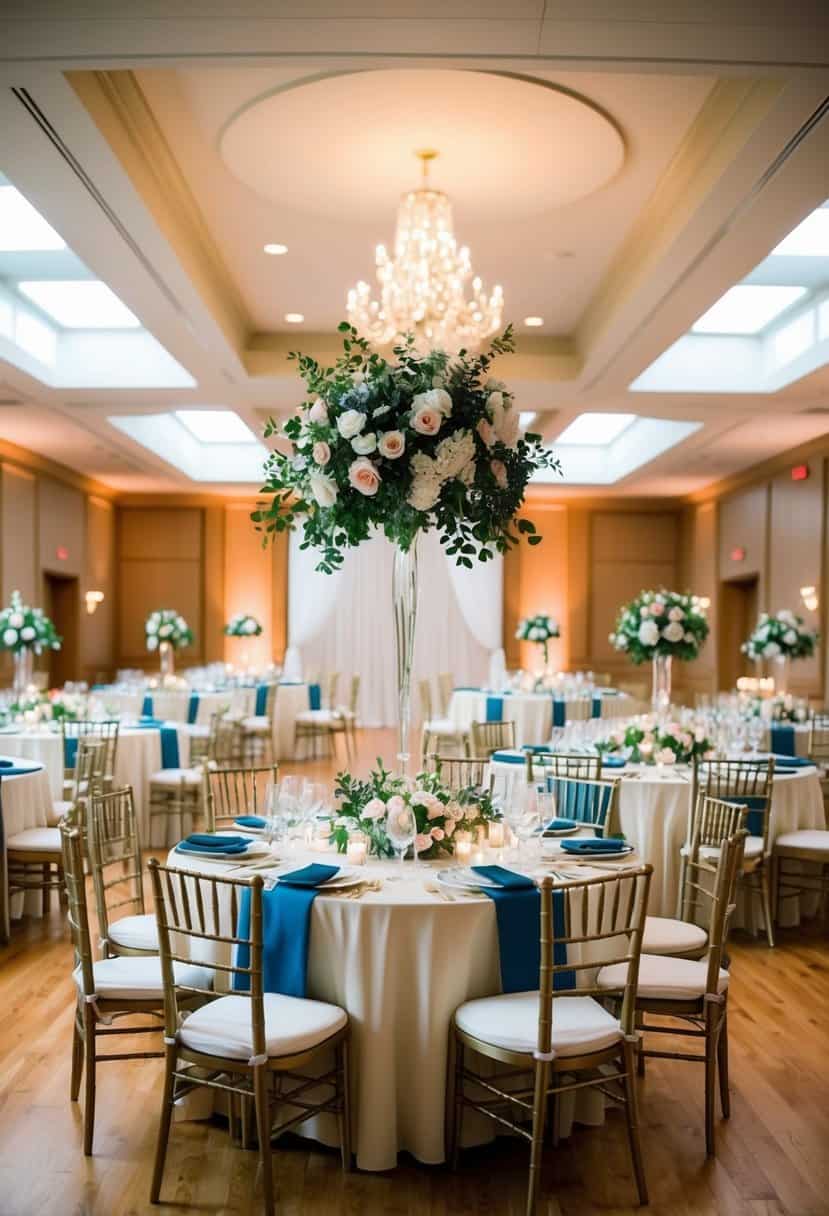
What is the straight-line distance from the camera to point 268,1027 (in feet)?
10.5

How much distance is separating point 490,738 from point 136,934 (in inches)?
198

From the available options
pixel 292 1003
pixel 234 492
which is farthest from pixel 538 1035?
pixel 234 492

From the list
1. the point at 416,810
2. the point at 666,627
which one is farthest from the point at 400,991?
the point at 666,627

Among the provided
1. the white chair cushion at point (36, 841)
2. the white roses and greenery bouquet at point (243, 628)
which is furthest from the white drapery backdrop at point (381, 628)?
the white chair cushion at point (36, 841)

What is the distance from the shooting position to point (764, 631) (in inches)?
413

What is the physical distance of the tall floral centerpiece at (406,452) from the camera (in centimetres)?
360

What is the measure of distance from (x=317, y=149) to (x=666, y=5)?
8.18ft

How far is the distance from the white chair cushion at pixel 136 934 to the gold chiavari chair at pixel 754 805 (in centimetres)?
310

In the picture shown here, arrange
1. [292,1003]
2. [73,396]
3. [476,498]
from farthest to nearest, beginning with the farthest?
[73,396], [476,498], [292,1003]

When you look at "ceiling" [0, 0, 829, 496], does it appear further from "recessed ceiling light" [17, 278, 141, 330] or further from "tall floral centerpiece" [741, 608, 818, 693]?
"tall floral centerpiece" [741, 608, 818, 693]

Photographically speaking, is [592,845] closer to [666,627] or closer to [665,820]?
[665,820]

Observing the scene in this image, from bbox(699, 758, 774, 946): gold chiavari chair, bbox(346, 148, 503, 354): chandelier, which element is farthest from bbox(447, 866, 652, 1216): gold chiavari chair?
bbox(346, 148, 503, 354): chandelier

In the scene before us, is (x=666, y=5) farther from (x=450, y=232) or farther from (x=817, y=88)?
(x=450, y=232)

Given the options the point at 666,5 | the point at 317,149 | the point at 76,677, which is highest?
the point at 317,149
